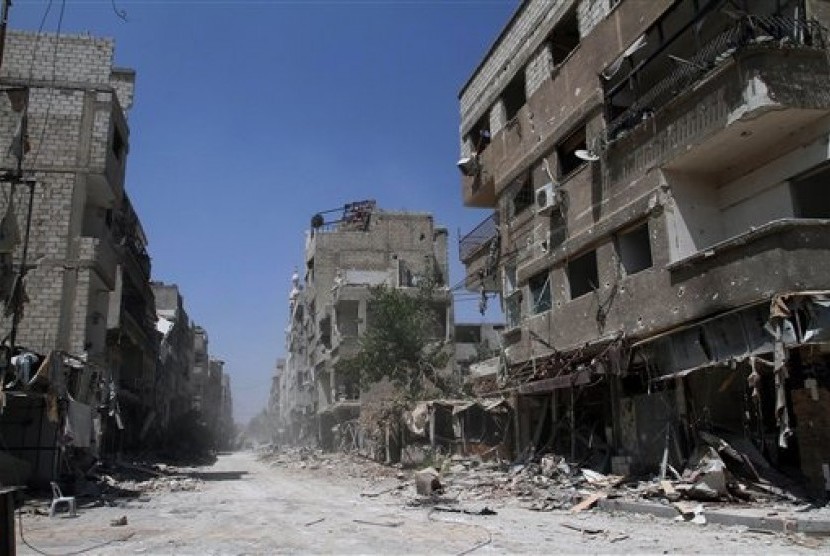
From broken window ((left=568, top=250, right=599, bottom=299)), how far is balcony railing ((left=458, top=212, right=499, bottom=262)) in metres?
5.76

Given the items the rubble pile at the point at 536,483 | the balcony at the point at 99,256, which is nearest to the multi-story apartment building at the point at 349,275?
the balcony at the point at 99,256

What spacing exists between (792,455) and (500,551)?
7484 mm

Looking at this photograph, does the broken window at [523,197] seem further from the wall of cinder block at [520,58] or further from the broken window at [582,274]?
the broken window at [582,274]

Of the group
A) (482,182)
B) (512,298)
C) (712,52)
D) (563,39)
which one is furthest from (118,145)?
(712,52)

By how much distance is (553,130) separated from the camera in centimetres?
2069

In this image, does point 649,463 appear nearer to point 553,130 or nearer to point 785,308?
point 785,308

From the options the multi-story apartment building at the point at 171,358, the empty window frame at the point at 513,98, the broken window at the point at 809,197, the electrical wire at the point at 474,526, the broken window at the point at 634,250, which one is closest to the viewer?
the electrical wire at the point at 474,526

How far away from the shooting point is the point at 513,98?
2519 cm

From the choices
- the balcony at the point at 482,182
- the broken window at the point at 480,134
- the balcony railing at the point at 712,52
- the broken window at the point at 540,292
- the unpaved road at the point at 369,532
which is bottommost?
the unpaved road at the point at 369,532

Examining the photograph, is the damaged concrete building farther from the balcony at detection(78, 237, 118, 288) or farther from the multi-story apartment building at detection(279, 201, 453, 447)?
the multi-story apartment building at detection(279, 201, 453, 447)

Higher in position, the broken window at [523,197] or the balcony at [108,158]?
the balcony at [108,158]

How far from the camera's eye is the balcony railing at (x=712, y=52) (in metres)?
13.1

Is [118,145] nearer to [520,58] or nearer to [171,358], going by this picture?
[520,58]

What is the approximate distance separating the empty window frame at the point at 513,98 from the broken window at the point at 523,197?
3087 mm
